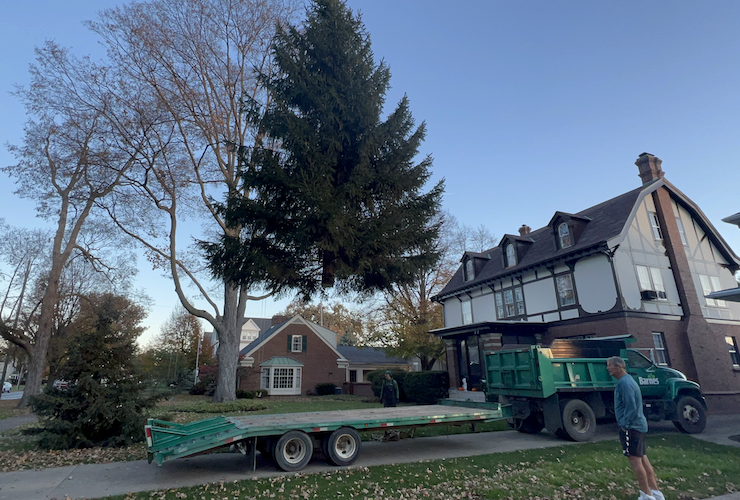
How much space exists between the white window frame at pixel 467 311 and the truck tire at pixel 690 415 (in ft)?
47.0

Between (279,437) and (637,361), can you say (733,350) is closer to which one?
(637,361)

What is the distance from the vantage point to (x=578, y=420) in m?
11.1

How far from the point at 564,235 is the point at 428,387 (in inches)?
437

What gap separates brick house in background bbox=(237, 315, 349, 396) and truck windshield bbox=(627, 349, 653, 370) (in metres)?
29.2

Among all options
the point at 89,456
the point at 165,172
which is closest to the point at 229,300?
the point at 165,172

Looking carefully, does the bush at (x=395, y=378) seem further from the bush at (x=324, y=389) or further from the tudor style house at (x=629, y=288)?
the bush at (x=324, y=389)

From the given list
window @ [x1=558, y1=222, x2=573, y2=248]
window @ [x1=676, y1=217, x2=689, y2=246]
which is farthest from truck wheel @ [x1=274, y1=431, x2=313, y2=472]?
window @ [x1=676, y1=217, x2=689, y2=246]

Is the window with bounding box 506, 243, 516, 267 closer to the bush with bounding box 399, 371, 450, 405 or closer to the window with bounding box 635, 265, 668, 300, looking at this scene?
the window with bounding box 635, 265, 668, 300

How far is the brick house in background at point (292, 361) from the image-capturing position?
119 ft

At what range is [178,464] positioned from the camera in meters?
8.07

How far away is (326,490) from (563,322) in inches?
663

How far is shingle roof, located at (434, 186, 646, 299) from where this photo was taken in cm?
1895

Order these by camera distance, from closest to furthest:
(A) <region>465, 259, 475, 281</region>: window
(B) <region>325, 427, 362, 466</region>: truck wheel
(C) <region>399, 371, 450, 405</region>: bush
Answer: (B) <region>325, 427, 362, 466</region>: truck wheel < (C) <region>399, 371, 450, 405</region>: bush < (A) <region>465, 259, 475, 281</region>: window

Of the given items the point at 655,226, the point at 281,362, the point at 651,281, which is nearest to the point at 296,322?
the point at 281,362
